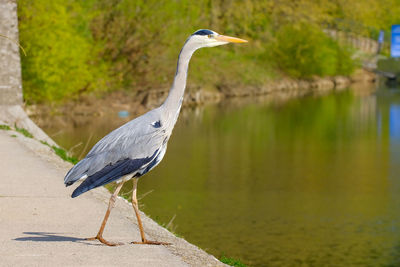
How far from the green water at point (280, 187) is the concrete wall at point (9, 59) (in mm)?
3329

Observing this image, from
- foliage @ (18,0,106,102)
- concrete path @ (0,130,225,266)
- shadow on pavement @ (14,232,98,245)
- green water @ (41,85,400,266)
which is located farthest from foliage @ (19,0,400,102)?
shadow on pavement @ (14,232,98,245)

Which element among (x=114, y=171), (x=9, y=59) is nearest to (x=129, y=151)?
(x=114, y=171)

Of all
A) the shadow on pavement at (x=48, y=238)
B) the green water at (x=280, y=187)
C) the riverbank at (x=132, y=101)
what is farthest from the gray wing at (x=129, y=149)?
the riverbank at (x=132, y=101)

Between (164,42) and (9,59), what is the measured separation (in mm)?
21853

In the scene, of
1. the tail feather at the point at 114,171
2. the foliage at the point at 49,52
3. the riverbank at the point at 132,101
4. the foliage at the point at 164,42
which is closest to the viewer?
the tail feather at the point at 114,171

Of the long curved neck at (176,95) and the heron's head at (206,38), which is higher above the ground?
the heron's head at (206,38)

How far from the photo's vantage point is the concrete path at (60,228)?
681 cm

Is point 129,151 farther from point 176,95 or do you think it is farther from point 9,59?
point 9,59

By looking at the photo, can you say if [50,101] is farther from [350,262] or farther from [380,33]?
[380,33]

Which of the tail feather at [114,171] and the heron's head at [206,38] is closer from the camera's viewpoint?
the tail feather at [114,171]

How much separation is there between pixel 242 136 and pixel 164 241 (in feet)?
75.8

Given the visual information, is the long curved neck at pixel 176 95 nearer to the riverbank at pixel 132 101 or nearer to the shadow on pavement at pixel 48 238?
the shadow on pavement at pixel 48 238

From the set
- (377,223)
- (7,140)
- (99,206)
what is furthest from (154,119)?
(377,223)

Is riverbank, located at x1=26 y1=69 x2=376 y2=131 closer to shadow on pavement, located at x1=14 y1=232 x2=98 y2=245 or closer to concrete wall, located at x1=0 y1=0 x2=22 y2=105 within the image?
concrete wall, located at x1=0 y1=0 x2=22 y2=105
